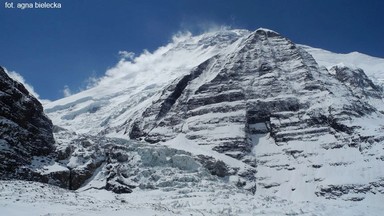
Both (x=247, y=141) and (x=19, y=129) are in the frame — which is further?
(x=247, y=141)

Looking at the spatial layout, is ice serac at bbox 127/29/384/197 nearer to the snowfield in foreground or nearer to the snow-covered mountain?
the snow-covered mountain

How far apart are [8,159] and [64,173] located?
39.3ft

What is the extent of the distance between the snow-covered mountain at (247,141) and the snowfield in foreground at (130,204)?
252 cm

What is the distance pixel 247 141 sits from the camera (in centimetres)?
11869

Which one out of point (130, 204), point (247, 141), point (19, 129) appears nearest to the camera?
point (130, 204)

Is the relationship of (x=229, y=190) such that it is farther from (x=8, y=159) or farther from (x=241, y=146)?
(x=8, y=159)

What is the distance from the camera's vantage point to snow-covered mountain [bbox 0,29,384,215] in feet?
301

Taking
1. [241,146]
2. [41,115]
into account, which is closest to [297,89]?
[241,146]

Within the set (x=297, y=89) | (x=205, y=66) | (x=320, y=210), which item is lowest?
(x=320, y=210)

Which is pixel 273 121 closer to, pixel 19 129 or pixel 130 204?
pixel 19 129

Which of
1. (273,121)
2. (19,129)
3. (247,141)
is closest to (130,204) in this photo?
(19,129)

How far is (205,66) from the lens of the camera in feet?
549

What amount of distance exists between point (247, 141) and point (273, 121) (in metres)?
12.1

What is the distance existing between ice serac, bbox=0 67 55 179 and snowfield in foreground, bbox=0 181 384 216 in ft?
45.2
